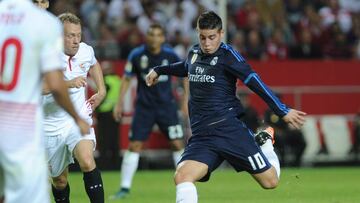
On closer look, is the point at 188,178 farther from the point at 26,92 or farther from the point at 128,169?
the point at 128,169

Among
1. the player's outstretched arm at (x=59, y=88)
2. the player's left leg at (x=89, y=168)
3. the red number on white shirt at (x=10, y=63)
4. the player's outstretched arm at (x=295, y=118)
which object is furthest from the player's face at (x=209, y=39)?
the red number on white shirt at (x=10, y=63)

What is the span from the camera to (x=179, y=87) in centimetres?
2119

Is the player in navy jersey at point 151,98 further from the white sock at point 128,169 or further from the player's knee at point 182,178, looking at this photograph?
the player's knee at point 182,178

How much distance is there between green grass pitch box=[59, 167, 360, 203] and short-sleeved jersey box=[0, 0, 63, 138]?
4817 millimetres

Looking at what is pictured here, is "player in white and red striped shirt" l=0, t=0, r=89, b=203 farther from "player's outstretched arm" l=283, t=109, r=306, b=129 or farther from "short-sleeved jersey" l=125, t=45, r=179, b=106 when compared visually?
"short-sleeved jersey" l=125, t=45, r=179, b=106

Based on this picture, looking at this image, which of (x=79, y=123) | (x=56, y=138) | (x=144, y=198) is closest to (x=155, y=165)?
(x=144, y=198)

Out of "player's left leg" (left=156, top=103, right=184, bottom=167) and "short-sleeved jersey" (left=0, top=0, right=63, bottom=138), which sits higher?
"short-sleeved jersey" (left=0, top=0, right=63, bottom=138)

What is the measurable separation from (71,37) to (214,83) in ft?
5.07

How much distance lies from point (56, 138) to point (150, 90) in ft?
18.7

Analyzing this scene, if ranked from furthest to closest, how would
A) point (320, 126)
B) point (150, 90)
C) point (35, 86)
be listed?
1. point (320, 126)
2. point (150, 90)
3. point (35, 86)

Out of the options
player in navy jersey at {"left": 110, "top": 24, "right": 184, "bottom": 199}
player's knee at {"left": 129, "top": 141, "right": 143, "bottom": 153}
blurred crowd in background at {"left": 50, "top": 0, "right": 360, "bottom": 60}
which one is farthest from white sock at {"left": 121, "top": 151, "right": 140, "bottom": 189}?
blurred crowd in background at {"left": 50, "top": 0, "right": 360, "bottom": 60}

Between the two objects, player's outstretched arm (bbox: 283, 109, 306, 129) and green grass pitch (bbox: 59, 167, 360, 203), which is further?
green grass pitch (bbox: 59, 167, 360, 203)

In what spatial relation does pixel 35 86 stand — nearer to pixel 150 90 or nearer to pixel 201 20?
pixel 201 20

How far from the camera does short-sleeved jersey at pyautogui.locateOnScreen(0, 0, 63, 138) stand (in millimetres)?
6352
